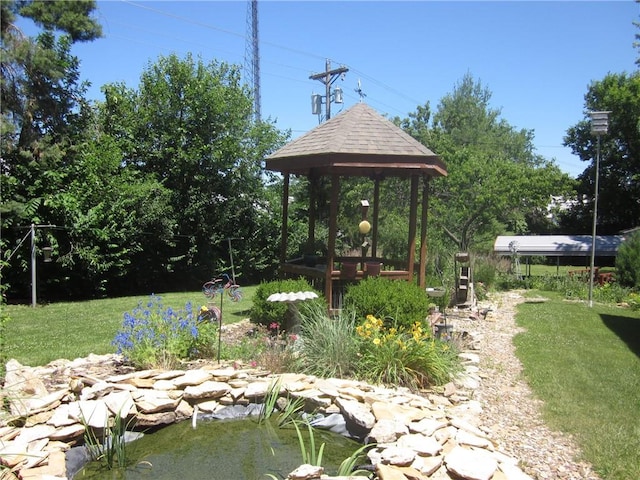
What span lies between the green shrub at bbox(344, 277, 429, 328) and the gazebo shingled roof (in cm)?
183

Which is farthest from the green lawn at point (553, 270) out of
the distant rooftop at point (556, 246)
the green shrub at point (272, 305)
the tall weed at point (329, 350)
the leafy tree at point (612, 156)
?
the tall weed at point (329, 350)

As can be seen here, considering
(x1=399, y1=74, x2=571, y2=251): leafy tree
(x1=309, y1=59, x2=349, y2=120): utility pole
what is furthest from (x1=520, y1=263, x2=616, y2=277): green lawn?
(x1=309, y1=59, x2=349, y2=120): utility pole

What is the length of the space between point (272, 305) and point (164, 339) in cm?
188

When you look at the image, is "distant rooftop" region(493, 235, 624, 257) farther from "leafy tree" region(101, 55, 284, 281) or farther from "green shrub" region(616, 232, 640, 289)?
"leafy tree" region(101, 55, 284, 281)

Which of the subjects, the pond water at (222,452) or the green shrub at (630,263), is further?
the green shrub at (630,263)

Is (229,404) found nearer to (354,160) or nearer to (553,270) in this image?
(354,160)

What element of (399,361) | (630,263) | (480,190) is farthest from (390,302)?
(630,263)

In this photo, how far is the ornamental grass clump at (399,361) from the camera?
5.10 metres

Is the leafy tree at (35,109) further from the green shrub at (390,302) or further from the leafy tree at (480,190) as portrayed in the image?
the leafy tree at (480,190)

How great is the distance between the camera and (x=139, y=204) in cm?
1230

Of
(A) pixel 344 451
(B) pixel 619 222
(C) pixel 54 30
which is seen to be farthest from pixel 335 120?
(B) pixel 619 222

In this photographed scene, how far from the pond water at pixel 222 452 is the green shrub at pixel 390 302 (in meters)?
2.19

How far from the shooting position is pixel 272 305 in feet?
22.2

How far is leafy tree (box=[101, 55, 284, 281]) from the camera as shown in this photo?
13547 mm
